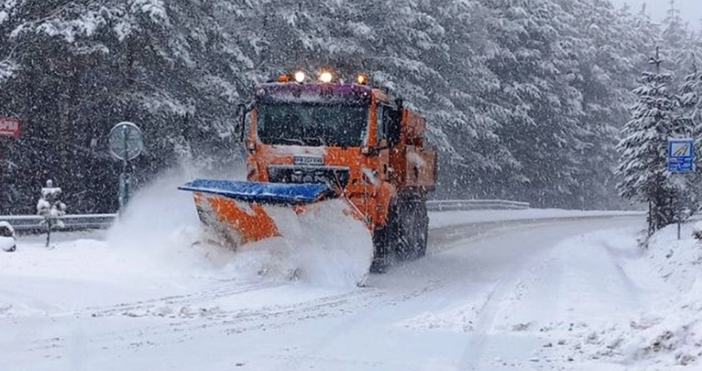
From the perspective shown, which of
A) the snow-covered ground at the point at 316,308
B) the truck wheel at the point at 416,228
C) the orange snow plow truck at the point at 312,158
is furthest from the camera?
the truck wheel at the point at 416,228

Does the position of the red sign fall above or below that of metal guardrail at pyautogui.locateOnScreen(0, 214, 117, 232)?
above

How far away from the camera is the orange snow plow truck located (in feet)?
46.4

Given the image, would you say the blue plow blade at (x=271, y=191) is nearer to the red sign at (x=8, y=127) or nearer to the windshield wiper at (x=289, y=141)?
the windshield wiper at (x=289, y=141)

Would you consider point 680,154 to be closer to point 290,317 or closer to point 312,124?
point 312,124

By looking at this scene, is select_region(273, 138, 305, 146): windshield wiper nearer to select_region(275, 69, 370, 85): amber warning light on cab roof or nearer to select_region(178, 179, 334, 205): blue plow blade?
select_region(275, 69, 370, 85): amber warning light on cab roof

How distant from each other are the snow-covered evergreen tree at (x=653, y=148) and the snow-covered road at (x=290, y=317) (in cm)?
959

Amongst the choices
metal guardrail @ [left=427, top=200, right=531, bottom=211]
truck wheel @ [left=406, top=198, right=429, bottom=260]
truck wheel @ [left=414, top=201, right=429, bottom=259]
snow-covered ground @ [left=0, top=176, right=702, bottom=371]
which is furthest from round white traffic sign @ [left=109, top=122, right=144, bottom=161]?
metal guardrail @ [left=427, top=200, right=531, bottom=211]

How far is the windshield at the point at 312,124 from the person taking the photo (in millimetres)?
15383

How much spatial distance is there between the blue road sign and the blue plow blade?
9421 mm

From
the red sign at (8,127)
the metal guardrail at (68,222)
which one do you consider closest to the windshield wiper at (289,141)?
the red sign at (8,127)

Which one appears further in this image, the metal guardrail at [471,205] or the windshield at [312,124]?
the metal guardrail at [471,205]

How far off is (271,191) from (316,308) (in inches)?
115

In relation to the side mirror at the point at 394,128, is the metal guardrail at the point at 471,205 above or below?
below

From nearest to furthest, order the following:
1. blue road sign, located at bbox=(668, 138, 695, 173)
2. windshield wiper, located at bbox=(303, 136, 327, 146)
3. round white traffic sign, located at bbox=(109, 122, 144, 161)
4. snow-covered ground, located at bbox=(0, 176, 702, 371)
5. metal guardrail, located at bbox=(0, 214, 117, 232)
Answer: snow-covered ground, located at bbox=(0, 176, 702, 371) < windshield wiper, located at bbox=(303, 136, 327, 146) < round white traffic sign, located at bbox=(109, 122, 144, 161) < blue road sign, located at bbox=(668, 138, 695, 173) < metal guardrail, located at bbox=(0, 214, 117, 232)
